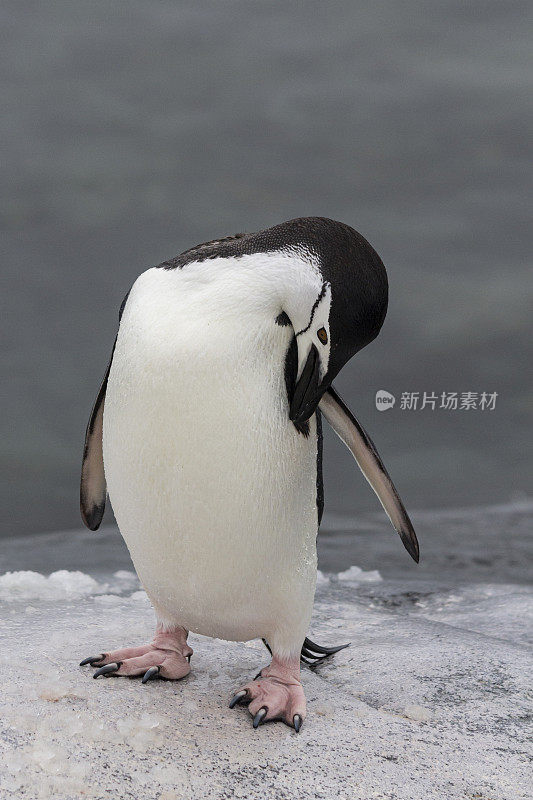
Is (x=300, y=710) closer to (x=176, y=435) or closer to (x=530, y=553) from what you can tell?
(x=176, y=435)

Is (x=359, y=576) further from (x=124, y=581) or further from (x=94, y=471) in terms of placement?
(x=94, y=471)

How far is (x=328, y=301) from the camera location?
1.95 m

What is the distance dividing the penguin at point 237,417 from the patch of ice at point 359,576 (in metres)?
2.65

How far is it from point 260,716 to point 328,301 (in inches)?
41.9

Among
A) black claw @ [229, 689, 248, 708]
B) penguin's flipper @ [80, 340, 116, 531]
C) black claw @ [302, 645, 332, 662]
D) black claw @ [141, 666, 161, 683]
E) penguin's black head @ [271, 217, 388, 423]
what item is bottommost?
black claw @ [302, 645, 332, 662]

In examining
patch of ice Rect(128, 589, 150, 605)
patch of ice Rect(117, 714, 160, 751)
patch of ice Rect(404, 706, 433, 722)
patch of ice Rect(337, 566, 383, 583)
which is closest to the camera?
patch of ice Rect(117, 714, 160, 751)

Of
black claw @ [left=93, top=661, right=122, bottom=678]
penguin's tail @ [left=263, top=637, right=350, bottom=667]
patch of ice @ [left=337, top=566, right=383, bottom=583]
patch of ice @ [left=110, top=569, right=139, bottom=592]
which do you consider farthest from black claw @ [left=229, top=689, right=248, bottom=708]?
patch of ice @ [left=337, top=566, right=383, bottom=583]

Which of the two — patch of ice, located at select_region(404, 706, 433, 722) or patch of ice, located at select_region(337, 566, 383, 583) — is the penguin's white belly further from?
patch of ice, located at select_region(337, 566, 383, 583)

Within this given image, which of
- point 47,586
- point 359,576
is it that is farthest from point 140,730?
point 359,576

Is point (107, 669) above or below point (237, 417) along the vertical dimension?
below

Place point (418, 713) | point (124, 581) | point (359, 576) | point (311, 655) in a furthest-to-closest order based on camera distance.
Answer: point (359, 576)
point (124, 581)
point (311, 655)
point (418, 713)

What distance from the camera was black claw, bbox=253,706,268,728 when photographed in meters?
2.09

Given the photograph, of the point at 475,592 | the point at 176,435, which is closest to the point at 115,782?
the point at 176,435

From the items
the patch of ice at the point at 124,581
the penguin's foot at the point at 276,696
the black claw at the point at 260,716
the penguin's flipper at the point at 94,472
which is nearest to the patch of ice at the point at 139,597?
the patch of ice at the point at 124,581
